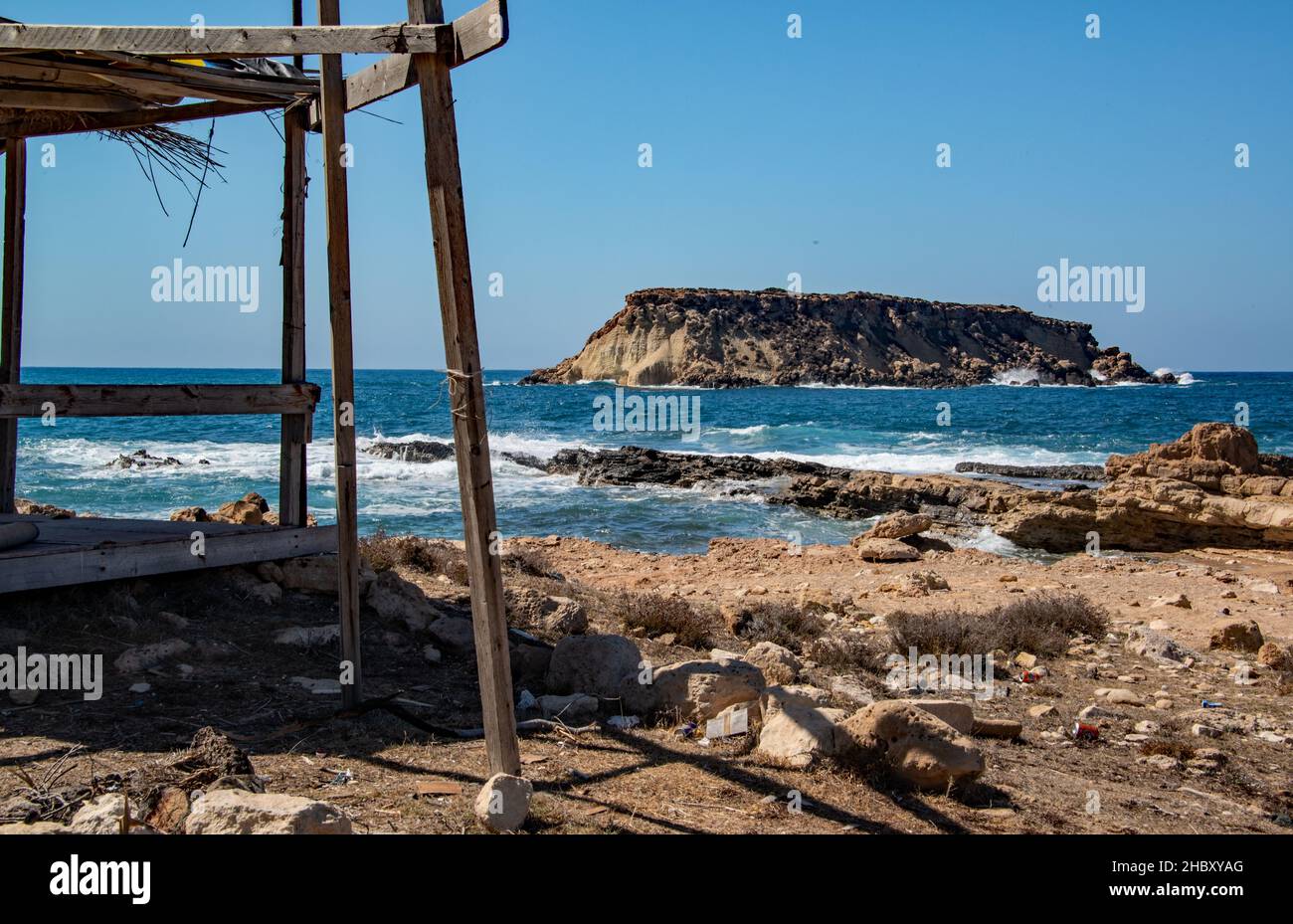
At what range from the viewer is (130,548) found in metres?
6.30

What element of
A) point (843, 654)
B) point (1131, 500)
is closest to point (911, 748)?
point (843, 654)

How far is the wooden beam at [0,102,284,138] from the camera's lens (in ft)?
22.7

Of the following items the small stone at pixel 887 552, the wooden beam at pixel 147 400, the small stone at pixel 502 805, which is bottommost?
the small stone at pixel 887 552

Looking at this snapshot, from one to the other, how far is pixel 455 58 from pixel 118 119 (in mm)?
4368

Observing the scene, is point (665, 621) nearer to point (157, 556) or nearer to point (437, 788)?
point (157, 556)

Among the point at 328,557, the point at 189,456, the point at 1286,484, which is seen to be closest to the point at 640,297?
the point at 189,456

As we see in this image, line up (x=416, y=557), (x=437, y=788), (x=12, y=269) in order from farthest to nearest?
(x=416, y=557)
(x=12, y=269)
(x=437, y=788)

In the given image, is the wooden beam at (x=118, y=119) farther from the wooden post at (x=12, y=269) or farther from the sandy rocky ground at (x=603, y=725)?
the sandy rocky ground at (x=603, y=725)

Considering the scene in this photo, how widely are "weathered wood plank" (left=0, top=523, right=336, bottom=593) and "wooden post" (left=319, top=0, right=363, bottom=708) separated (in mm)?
1790

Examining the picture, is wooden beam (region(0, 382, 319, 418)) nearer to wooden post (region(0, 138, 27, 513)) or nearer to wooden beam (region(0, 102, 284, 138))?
wooden post (region(0, 138, 27, 513))

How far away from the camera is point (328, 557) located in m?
7.42

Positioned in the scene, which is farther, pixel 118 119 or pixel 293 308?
pixel 118 119

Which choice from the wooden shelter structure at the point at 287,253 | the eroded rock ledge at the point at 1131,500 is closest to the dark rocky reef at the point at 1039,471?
the eroded rock ledge at the point at 1131,500

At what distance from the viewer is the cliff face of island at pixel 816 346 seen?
9262cm
